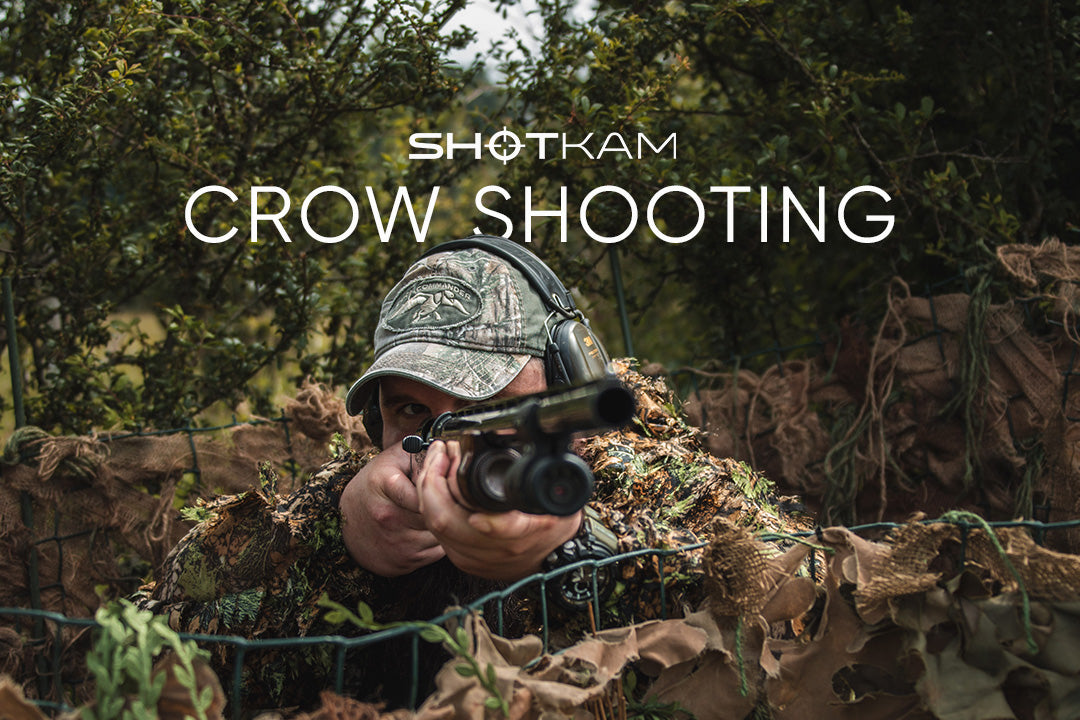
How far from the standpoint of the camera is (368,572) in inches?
71.1

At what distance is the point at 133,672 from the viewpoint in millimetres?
969

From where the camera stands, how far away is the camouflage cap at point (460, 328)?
1.66 m

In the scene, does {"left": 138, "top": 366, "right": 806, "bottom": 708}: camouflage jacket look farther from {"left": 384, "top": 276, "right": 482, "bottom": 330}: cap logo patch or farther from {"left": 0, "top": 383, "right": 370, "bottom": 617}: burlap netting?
{"left": 0, "top": 383, "right": 370, "bottom": 617}: burlap netting

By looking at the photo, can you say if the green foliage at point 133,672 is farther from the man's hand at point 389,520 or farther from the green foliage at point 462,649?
the man's hand at point 389,520

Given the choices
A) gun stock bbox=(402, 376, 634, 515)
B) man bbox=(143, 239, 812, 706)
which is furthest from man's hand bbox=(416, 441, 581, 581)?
man bbox=(143, 239, 812, 706)

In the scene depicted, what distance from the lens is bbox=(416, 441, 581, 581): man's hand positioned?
1283 millimetres

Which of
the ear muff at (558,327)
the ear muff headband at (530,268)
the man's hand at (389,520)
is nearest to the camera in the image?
the man's hand at (389,520)

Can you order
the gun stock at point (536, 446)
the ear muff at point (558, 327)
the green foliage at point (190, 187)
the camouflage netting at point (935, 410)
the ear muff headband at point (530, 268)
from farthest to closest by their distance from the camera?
the green foliage at point (190, 187) → the camouflage netting at point (935, 410) → the ear muff headband at point (530, 268) → the ear muff at point (558, 327) → the gun stock at point (536, 446)

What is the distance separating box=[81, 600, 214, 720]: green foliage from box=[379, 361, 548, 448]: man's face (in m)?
0.75

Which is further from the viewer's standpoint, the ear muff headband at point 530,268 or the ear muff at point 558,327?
the ear muff headband at point 530,268

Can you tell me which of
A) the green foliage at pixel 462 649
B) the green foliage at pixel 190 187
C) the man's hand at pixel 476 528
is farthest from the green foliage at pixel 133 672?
the green foliage at pixel 190 187

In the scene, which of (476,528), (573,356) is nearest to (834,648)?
(476,528)

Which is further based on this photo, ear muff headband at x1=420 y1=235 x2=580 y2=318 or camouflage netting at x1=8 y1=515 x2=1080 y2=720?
ear muff headband at x1=420 y1=235 x2=580 y2=318

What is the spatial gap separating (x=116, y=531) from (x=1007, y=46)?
9.13 feet
